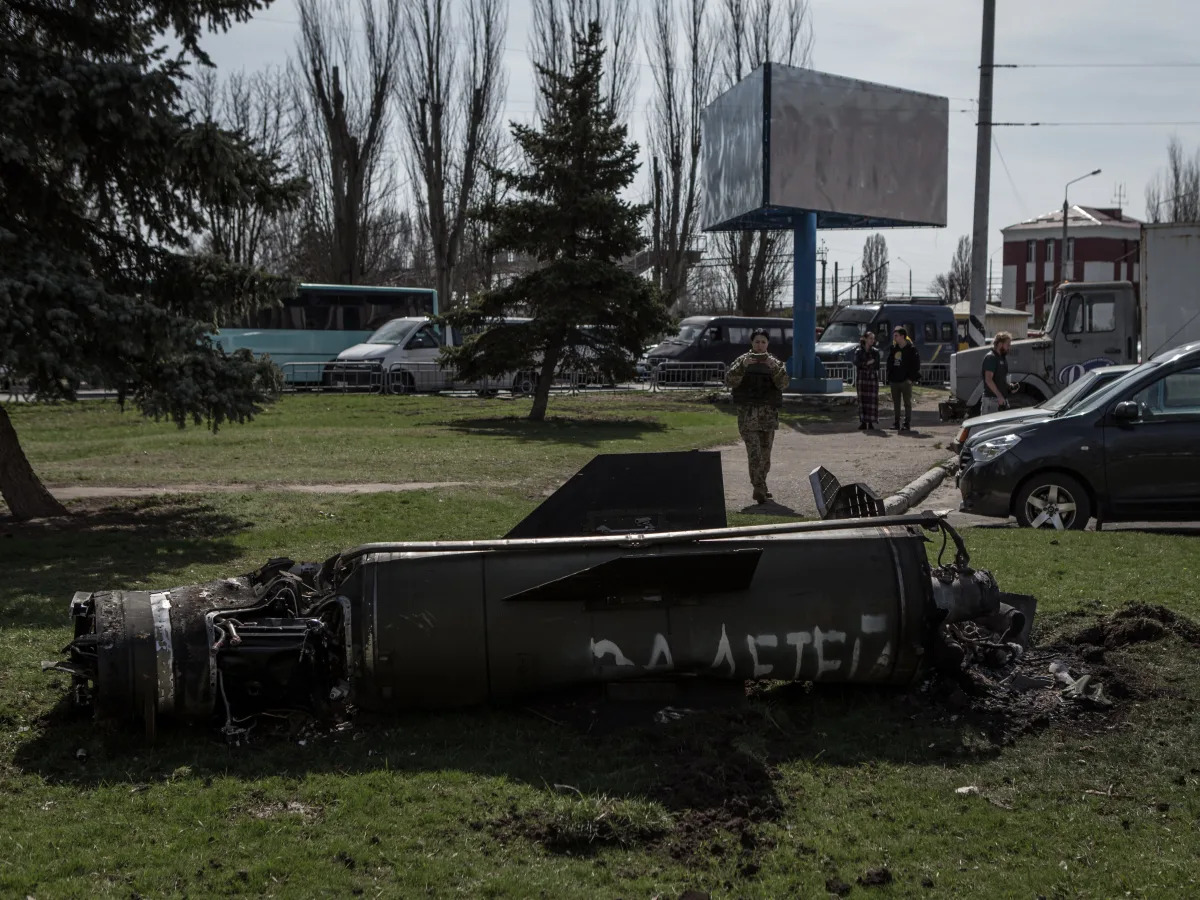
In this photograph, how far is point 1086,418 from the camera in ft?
35.5

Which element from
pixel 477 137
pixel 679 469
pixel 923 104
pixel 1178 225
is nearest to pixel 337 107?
pixel 477 137

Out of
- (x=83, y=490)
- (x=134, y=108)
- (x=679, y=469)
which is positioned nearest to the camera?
(x=679, y=469)

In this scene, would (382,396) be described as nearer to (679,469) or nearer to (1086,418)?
(1086,418)

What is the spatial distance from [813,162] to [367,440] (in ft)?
44.3

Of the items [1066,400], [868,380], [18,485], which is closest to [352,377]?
[868,380]

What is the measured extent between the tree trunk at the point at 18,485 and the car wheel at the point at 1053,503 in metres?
8.65

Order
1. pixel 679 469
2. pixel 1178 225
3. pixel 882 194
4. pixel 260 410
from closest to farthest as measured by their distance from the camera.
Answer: pixel 679 469, pixel 260 410, pixel 1178 225, pixel 882 194

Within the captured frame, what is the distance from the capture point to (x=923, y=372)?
120ft

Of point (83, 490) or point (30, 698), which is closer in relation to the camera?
point (30, 698)

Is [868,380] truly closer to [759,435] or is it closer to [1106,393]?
[759,435]

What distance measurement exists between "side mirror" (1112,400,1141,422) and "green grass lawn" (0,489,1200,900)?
4.94 m

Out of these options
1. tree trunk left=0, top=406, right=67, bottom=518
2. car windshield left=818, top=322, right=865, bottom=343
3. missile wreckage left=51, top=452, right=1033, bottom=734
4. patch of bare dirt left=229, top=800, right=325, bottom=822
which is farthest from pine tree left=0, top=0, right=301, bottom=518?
car windshield left=818, top=322, right=865, bottom=343

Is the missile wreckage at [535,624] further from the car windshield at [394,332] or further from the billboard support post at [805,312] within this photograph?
the car windshield at [394,332]

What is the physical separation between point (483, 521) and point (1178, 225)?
14.2 metres
